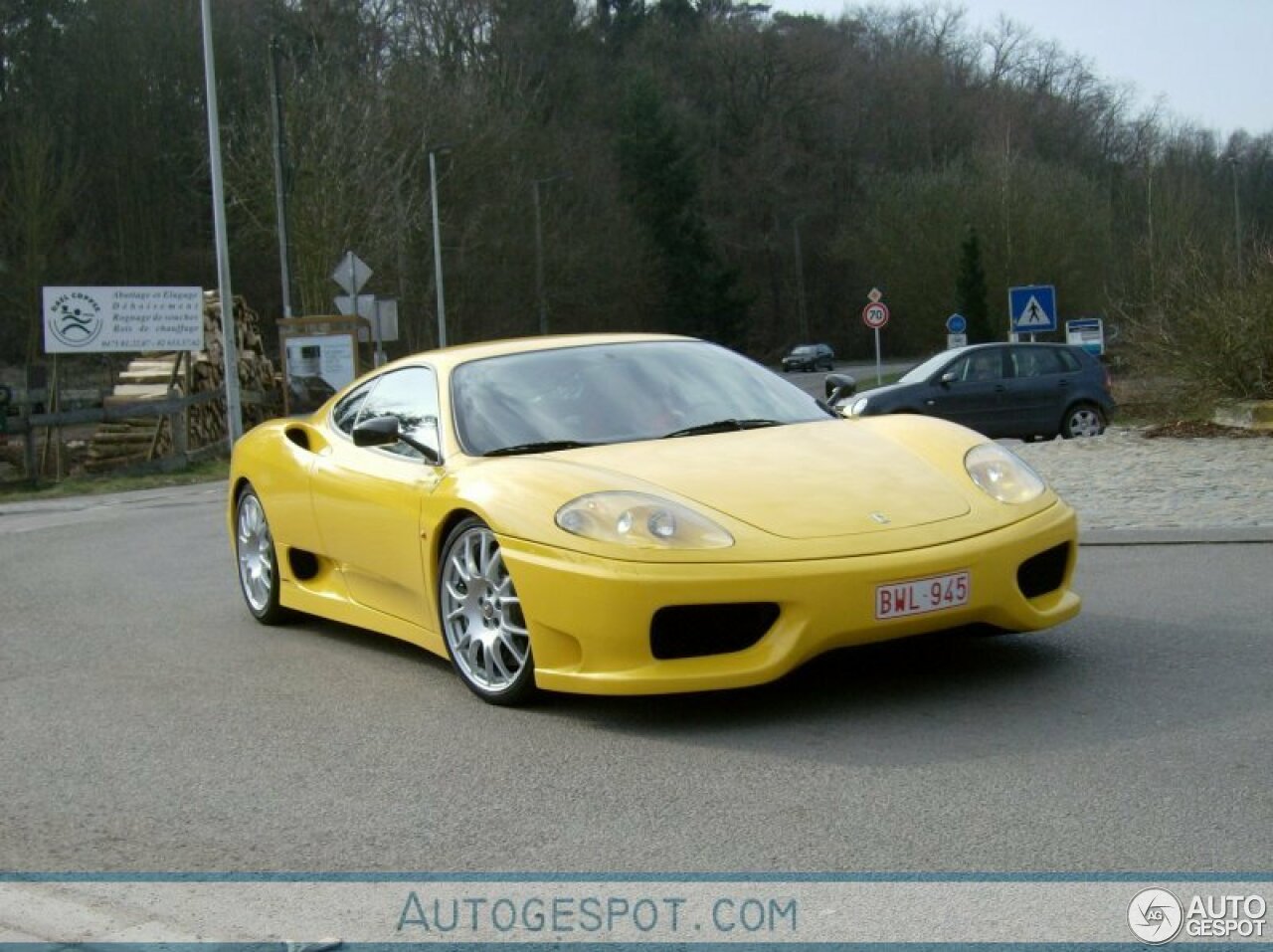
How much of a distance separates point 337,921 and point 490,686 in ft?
7.38

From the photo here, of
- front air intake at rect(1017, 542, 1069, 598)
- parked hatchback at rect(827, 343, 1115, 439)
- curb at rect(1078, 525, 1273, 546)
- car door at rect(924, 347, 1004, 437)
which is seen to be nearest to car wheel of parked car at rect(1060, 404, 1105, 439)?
parked hatchback at rect(827, 343, 1115, 439)

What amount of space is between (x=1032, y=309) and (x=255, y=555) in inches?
1004

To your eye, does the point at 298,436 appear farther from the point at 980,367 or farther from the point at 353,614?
the point at 980,367

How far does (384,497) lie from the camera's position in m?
6.77

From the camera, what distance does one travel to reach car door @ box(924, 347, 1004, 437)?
21500mm

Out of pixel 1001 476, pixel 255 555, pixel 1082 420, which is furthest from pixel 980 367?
pixel 1001 476

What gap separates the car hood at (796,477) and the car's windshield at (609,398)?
9.2 inches

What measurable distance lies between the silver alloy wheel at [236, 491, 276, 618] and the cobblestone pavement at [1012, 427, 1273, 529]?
15.2 ft

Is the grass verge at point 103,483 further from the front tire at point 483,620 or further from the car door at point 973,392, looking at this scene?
the front tire at point 483,620

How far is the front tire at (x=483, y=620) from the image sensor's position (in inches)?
233

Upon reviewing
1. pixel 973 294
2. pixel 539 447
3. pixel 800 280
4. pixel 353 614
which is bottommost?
pixel 353 614

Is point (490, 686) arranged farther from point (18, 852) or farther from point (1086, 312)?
point (1086, 312)

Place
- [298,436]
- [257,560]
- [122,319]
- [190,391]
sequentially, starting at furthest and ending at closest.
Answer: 1. [190,391]
2. [122,319]
3. [257,560]
4. [298,436]

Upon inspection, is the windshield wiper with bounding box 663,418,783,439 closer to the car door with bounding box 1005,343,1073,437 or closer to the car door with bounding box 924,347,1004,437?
the car door with bounding box 924,347,1004,437
